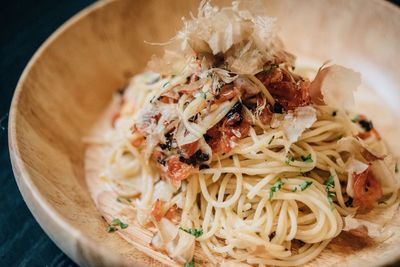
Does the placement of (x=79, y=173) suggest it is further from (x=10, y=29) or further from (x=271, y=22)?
(x=10, y=29)

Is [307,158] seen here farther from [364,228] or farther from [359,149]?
[364,228]

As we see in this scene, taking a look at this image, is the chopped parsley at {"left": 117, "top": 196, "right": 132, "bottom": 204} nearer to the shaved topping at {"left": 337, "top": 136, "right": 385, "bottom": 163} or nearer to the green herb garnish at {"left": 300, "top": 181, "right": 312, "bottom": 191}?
the green herb garnish at {"left": 300, "top": 181, "right": 312, "bottom": 191}

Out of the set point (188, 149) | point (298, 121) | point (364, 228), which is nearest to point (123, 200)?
point (188, 149)

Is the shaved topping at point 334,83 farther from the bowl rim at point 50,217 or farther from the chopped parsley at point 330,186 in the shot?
the bowl rim at point 50,217

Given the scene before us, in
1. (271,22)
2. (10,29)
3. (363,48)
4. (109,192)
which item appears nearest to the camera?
(271,22)

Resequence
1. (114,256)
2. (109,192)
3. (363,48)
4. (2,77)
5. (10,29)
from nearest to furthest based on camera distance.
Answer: (114,256) < (109,192) < (363,48) < (2,77) < (10,29)

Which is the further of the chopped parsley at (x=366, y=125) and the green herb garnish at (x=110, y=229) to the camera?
the chopped parsley at (x=366, y=125)

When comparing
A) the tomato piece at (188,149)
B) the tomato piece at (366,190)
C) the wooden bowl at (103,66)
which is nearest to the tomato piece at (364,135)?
the wooden bowl at (103,66)

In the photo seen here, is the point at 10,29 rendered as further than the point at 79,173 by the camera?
Yes

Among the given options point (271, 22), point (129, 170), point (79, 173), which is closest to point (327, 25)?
point (271, 22)
